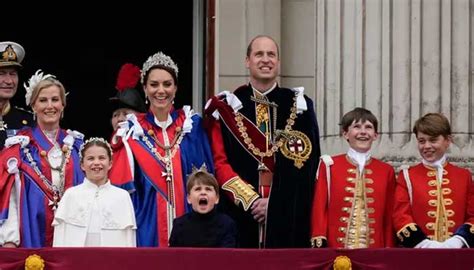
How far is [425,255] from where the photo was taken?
341 inches

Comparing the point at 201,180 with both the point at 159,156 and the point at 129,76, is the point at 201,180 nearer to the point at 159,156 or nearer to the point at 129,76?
the point at 159,156

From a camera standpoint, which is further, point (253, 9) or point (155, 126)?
point (253, 9)

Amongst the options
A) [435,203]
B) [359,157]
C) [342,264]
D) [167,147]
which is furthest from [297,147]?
[342,264]

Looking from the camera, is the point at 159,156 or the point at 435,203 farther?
the point at 159,156

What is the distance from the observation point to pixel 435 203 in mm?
9445

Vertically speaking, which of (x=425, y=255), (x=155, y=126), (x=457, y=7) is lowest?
(x=425, y=255)

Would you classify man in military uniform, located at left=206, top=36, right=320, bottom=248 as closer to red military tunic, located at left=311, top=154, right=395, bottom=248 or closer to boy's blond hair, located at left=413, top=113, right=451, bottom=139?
red military tunic, located at left=311, top=154, right=395, bottom=248

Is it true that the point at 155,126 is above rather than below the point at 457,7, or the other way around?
below

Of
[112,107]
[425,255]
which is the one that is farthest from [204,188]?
[112,107]

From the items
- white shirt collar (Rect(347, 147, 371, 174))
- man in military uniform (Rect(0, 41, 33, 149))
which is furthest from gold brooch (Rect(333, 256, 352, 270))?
man in military uniform (Rect(0, 41, 33, 149))

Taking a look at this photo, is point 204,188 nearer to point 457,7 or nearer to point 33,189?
point 33,189

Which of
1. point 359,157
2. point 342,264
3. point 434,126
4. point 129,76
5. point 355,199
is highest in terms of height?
point 129,76

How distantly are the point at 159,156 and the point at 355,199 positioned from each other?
3.84ft

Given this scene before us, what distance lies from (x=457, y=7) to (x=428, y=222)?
6.65 feet
